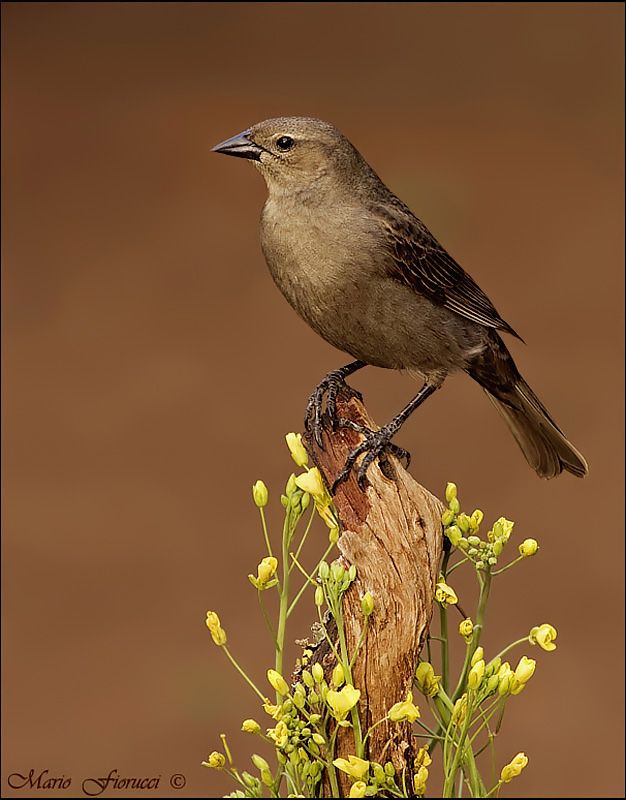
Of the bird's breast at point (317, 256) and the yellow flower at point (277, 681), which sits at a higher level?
the bird's breast at point (317, 256)

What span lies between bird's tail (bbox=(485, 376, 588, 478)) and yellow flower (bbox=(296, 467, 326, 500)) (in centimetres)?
65

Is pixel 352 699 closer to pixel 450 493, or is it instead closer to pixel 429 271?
pixel 450 493

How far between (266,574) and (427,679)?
1.02 ft

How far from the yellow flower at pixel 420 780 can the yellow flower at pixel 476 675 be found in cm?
18

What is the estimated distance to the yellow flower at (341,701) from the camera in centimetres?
144

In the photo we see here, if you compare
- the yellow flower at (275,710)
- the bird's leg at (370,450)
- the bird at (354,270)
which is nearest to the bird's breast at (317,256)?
the bird at (354,270)

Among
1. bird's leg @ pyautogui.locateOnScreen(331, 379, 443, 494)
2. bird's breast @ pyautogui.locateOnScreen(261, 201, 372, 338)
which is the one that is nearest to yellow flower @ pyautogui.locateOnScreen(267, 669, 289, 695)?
bird's leg @ pyautogui.locateOnScreen(331, 379, 443, 494)

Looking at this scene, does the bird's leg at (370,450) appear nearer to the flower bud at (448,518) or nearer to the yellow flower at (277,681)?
the flower bud at (448,518)

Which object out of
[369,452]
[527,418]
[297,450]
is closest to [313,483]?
[297,450]

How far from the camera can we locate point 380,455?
1.80m

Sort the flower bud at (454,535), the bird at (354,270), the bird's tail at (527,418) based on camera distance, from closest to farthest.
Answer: the flower bud at (454,535)
the bird at (354,270)
the bird's tail at (527,418)

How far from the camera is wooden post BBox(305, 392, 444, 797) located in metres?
1.65

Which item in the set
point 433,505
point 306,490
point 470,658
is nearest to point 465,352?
point 433,505

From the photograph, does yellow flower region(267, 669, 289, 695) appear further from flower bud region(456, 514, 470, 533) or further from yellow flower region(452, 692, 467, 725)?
flower bud region(456, 514, 470, 533)
